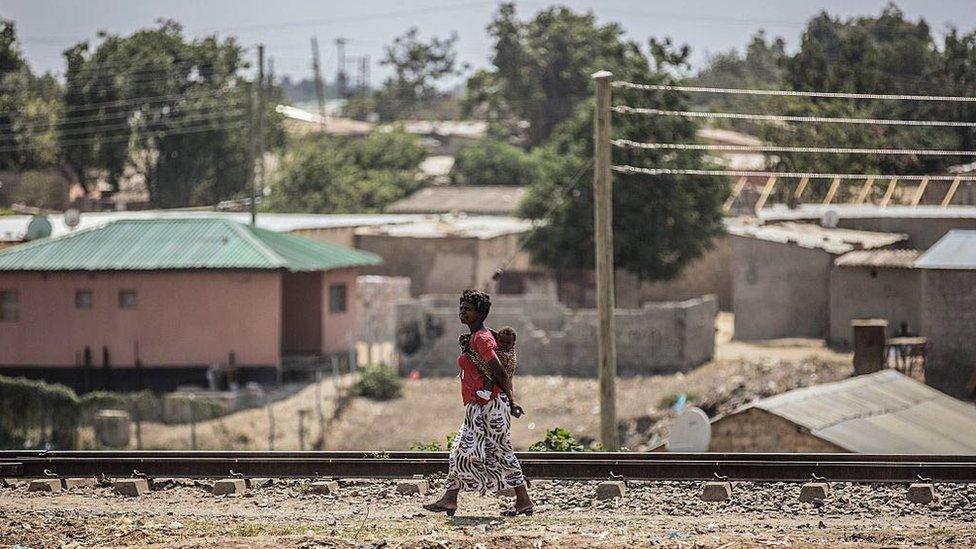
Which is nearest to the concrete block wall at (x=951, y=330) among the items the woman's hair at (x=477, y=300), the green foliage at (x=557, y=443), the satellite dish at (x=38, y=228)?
the green foliage at (x=557, y=443)

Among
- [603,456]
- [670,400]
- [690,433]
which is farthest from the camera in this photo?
[670,400]

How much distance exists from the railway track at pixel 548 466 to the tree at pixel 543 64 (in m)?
69.4

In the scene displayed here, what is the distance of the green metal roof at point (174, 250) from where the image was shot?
32625 mm

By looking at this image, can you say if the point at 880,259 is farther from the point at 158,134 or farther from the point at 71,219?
the point at 158,134

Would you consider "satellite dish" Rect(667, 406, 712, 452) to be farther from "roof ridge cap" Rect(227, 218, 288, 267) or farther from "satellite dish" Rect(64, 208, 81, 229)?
"satellite dish" Rect(64, 208, 81, 229)

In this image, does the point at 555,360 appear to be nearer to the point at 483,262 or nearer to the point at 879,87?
the point at 483,262

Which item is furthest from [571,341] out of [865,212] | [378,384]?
[865,212]

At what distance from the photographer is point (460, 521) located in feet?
32.7

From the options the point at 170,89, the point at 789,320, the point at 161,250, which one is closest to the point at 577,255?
the point at 789,320

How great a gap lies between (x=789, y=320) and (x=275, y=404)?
13.1 metres

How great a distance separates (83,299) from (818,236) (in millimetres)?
17049

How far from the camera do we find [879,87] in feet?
174

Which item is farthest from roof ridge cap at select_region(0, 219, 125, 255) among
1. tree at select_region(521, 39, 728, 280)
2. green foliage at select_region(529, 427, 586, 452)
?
green foliage at select_region(529, 427, 586, 452)

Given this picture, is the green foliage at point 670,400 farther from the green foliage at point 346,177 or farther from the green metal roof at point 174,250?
the green foliage at point 346,177
